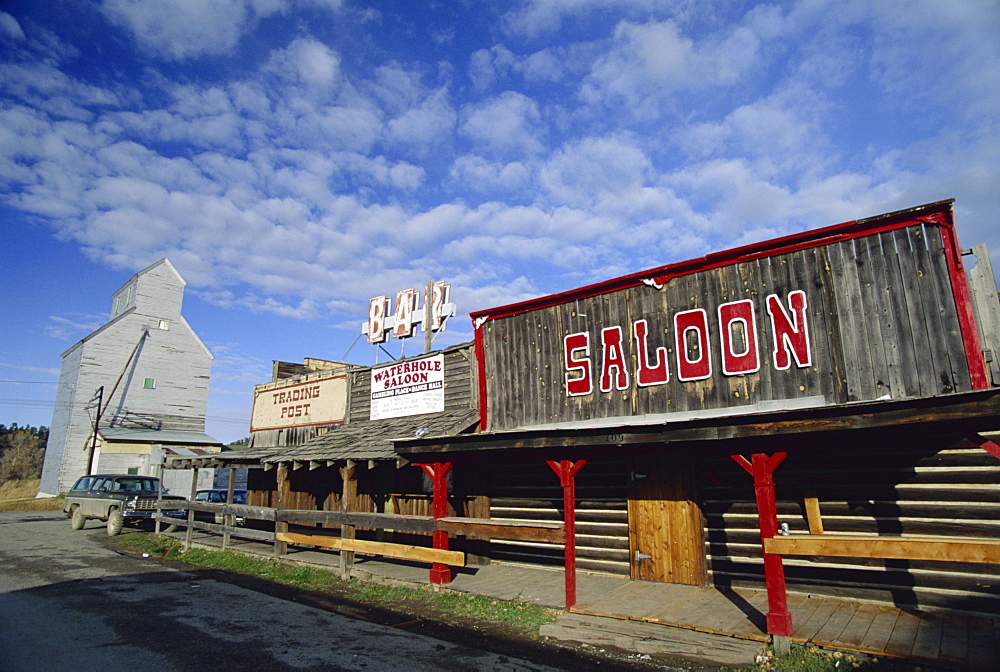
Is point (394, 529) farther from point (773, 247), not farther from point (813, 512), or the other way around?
point (773, 247)

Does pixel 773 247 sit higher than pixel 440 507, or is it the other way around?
pixel 773 247

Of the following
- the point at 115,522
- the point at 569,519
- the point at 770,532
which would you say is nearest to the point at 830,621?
the point at 770,532

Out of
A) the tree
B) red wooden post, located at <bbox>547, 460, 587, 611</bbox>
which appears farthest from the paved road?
the tree

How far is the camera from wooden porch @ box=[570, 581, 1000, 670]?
21.3 ft

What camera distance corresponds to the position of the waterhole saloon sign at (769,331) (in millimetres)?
7875

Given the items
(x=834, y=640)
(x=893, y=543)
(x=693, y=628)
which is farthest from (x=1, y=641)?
(x=893, y=543)

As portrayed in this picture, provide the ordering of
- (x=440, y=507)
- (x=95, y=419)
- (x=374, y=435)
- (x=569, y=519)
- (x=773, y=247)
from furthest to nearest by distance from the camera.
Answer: (x=95, y=419), (x=374, y=435), (x=440, y=507), (x=773, y=247), (x=569, y=519)

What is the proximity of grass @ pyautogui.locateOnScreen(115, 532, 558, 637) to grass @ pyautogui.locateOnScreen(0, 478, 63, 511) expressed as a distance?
22.2 metres

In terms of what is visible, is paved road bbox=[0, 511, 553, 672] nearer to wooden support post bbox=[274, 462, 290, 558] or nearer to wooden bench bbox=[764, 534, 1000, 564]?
wooden support post bbox=[274, 462, 290, 558]

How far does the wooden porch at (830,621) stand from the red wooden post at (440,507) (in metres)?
3.41

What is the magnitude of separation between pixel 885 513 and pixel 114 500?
24901 millimetres

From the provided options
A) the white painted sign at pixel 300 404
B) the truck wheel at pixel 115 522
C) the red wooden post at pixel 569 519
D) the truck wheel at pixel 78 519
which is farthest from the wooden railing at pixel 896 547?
the truck wheel at pixel 78 519

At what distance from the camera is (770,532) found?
7.39 meters

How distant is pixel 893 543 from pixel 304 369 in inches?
783
